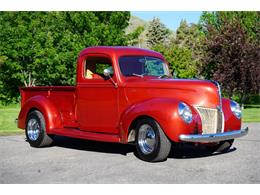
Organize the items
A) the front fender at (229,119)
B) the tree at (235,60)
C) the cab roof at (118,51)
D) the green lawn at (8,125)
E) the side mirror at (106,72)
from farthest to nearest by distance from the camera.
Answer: the tree at (235,60), the green lawn at (8,125), the cab roof at (118,51), the side mirror at (106,72), the front fender at (229,119)

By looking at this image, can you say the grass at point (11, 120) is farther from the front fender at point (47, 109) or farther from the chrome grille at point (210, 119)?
the chrome grille at point (210, 119)

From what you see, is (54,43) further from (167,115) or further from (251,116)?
(167,115)

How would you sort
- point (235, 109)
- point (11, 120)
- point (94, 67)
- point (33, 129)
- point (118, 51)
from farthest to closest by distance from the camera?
point (11, 120), point (33, 129), point (94, 67), point (118, 51), point (235, 109)

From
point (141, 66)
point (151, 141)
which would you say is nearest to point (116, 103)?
point (141, 66)

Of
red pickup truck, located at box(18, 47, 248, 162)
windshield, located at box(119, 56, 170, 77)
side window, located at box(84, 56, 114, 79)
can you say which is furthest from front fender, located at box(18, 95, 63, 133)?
windshield, located at box(119, 56, 170, 77)

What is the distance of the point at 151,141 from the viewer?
7297 millimetres

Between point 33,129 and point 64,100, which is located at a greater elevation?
point 64,100

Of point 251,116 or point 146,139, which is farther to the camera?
point 251,116

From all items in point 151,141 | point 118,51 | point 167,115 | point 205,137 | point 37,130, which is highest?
point 118,51

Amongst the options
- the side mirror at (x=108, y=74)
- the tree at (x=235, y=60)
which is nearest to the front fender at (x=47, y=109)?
the side mirror at (x=108, y=74)

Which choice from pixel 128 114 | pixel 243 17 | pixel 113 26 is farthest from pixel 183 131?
pixel 243 17

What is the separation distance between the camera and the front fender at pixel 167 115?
6.90 metres

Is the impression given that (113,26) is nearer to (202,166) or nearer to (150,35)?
(202,166)

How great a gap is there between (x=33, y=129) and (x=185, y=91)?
3.72 metres
